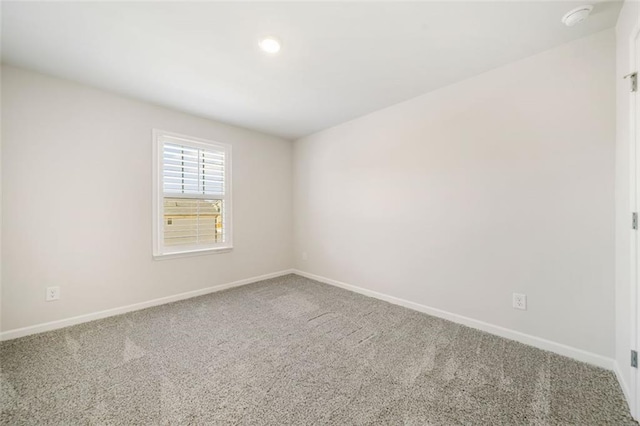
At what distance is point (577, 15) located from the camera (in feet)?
5.09

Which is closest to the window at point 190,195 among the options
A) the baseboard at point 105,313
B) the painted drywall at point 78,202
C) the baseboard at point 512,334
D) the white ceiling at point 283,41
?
the painted drywall at point 78,202

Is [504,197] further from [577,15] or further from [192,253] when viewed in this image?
[192,253]

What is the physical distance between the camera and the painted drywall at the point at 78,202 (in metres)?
2.14

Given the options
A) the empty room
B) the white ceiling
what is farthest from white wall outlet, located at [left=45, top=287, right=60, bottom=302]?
the white ceiling

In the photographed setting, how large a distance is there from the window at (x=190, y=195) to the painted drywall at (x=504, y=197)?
191 centimetres

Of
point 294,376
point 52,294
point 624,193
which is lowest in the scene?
point 294,376

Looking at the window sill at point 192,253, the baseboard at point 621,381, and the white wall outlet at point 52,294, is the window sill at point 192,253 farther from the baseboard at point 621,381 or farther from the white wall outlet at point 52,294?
the baseboard at point 621,381

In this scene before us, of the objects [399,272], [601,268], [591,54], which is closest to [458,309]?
[399,272]

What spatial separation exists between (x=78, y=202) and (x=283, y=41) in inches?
97.4

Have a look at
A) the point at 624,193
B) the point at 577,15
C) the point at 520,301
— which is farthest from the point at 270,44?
the point at 520,301

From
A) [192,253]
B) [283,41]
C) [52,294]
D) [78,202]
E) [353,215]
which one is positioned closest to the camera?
[283,41]

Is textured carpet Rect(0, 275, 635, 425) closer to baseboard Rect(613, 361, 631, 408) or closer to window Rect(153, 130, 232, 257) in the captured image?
baseboard Rect(613, 361, 631, 408)

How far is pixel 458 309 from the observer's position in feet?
7.93

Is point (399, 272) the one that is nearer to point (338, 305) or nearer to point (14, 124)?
point (338, 305)
